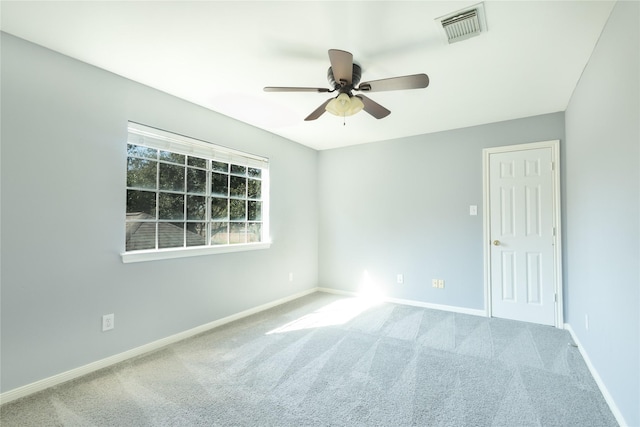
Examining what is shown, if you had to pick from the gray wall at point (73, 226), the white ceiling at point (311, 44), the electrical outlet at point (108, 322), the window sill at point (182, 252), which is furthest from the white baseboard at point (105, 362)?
the white ceiling at point (311, 44)

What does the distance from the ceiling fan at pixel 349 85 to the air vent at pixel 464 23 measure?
0.33 m

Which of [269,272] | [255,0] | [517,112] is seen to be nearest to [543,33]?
[517,112]

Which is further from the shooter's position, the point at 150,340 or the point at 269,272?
the point at 269,272

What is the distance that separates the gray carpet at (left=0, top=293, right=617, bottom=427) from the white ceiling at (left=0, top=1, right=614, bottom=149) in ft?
7.83

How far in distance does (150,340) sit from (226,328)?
74 cm

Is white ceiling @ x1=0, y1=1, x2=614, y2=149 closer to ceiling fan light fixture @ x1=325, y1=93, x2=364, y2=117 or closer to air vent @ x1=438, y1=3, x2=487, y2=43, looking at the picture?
air vent @ x1=438, y1=3, x2=487, y2=43

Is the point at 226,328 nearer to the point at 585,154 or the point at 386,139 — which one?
the point at 386,139

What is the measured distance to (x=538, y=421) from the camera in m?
1.72

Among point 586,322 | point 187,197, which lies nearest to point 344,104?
point 187,197

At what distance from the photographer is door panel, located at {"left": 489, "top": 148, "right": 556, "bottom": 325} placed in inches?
128

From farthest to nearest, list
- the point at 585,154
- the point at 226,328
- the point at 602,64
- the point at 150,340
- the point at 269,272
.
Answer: the point at 269,272, the point at 226,328, the point at 150,340, the point at 585,154, the point at 602,64

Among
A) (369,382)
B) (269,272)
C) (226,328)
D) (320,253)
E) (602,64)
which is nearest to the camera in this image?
(602,64)

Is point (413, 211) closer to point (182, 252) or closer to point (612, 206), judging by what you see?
point (612, 206)

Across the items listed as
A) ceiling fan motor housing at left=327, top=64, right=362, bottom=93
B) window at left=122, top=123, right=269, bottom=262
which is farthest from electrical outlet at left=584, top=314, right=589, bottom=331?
window at left=122, top=123, right=269, bottom=262
